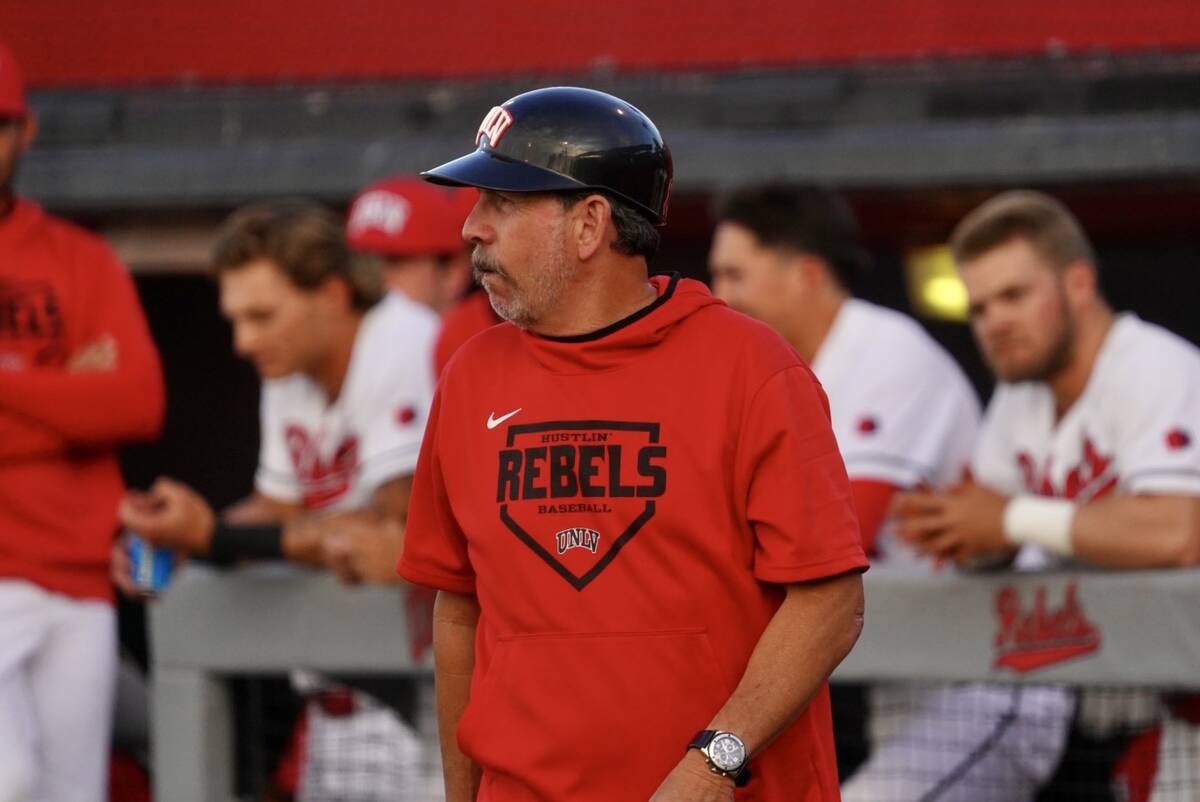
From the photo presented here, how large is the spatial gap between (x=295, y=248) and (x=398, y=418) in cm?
55

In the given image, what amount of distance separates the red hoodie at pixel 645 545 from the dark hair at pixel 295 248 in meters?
2.16

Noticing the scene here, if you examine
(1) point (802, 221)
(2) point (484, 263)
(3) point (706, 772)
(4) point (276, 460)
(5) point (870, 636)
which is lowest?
(5) point (870, 636)

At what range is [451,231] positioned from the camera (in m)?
5.80

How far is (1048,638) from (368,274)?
2040 mm

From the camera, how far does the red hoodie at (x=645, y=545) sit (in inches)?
100.0

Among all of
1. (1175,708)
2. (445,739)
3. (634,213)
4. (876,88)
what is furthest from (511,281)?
(876,88)

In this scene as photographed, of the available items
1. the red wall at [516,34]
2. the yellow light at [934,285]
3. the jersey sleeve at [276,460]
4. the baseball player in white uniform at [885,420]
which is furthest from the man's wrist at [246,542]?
the yellow light at [934,285]

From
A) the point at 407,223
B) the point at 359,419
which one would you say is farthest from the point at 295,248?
the point at 407,223

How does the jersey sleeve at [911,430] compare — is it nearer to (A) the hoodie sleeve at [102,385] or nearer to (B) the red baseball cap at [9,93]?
(A) the hoodie sleeve at [102,385]

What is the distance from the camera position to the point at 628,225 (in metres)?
2.64

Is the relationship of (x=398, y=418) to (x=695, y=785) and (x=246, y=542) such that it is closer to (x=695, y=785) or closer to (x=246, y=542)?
(x=246, y=542)

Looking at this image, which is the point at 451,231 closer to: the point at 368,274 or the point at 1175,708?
the point at 368,274

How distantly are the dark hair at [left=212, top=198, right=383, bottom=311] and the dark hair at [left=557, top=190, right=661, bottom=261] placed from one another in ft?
7.11

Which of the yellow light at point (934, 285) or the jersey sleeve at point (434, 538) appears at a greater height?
the yellow light at point (934, 285)
